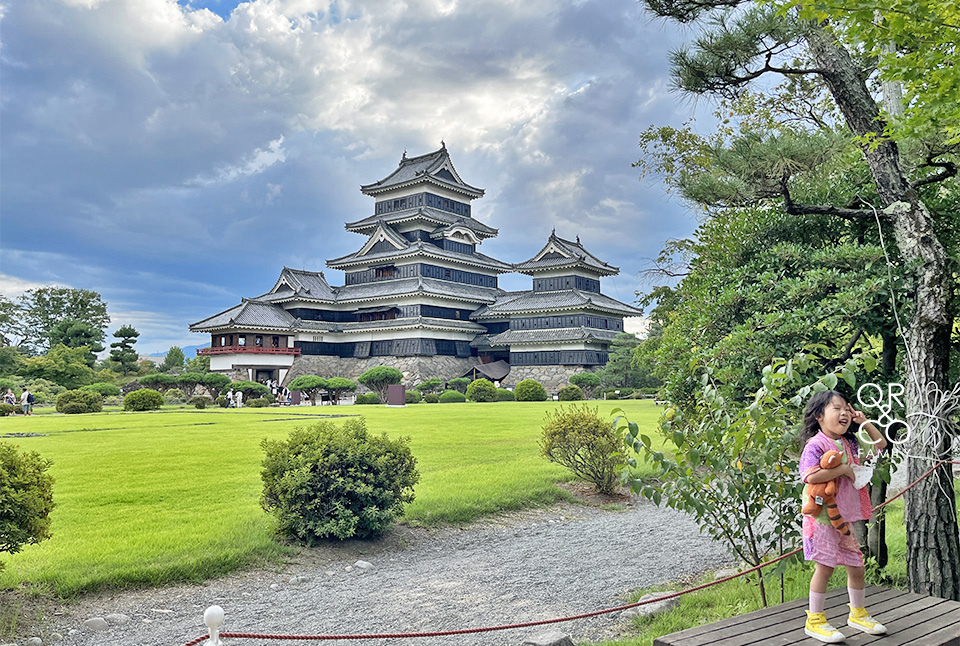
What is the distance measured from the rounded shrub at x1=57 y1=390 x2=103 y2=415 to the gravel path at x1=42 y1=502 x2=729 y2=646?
1081 inches

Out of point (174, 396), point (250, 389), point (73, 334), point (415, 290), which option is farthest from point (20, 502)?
point (73, 334)

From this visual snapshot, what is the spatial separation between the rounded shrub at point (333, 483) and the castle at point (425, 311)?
3488cm

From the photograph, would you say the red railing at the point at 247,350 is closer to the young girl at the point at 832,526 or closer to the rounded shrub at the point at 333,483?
the rounded shrub at the point at 333,483

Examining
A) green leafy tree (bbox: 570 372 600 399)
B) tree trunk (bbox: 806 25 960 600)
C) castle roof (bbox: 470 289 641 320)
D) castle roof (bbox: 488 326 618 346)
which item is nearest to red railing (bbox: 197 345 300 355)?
castle roof (bbox: 470 289 641 320)

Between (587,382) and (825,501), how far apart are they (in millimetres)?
36031

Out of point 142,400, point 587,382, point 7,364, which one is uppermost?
point 7,364

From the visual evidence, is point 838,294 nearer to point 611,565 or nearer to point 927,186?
point 927,186

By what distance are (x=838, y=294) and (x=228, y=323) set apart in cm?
4335

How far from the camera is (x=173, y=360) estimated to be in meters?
58.1

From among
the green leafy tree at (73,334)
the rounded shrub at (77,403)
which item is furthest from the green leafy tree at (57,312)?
the rounded shrub at (77,403)

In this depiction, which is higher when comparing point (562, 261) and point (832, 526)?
point (562, 261)

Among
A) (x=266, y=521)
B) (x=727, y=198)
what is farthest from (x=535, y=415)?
(x=727, y=198)

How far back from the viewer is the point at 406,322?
45.2m

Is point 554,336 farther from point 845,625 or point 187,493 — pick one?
point 845,625
